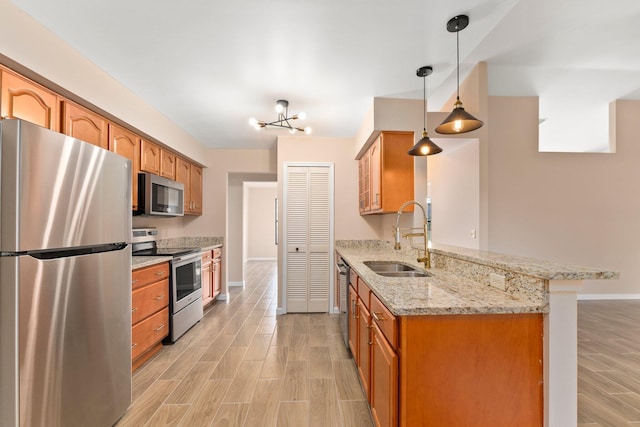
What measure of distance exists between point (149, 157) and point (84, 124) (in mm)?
957

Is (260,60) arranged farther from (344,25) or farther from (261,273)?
(261,273)

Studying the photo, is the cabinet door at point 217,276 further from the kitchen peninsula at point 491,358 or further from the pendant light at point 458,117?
the pendant light at point 458,117

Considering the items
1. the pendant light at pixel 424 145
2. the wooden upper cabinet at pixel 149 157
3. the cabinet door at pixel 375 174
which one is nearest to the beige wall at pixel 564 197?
the cabinet door at pixel 375 174

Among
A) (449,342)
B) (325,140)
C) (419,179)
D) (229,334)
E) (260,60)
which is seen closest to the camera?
(449,342)

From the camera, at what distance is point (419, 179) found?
113 inches

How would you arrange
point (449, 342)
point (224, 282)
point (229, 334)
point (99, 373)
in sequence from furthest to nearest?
point (224, 282)
point (229, 334)
point (99, 373)
point (449, 342)

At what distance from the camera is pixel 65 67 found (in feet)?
6.23

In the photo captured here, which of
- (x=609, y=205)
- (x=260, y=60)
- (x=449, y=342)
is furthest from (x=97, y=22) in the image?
(x=609, y=205)

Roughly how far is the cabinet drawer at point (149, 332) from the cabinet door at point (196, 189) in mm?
1809

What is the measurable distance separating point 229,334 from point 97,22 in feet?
9.72

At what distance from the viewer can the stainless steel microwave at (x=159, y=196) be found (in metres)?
2.96

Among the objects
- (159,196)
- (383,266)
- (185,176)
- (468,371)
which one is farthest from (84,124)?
(468,371)

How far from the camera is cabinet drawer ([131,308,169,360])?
2322mm

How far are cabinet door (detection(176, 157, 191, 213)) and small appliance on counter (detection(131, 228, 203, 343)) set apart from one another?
0.58 meters
